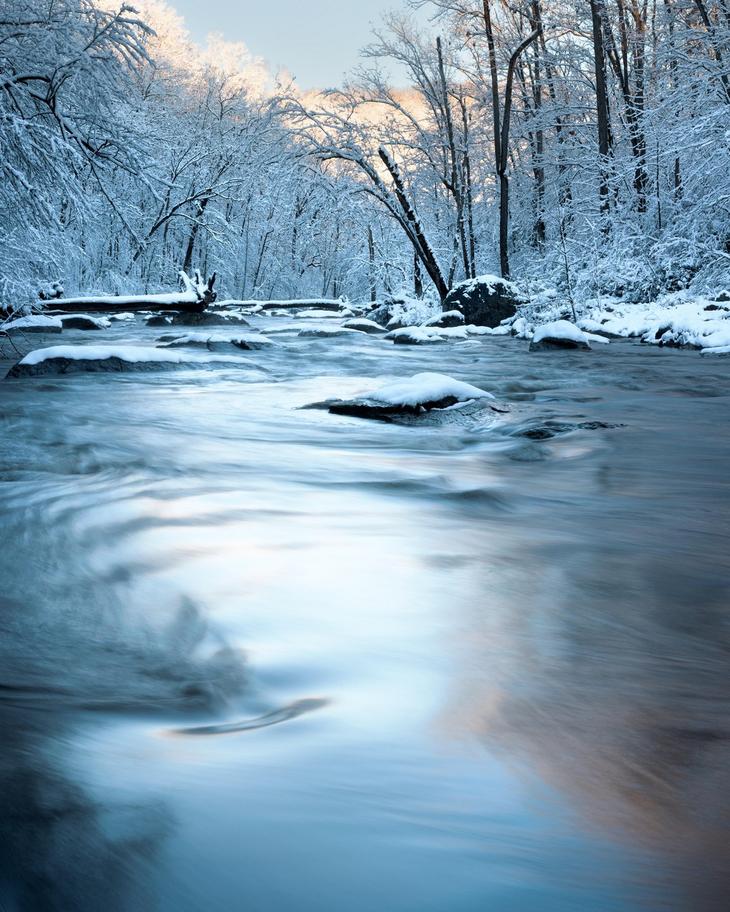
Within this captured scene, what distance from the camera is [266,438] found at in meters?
4.90

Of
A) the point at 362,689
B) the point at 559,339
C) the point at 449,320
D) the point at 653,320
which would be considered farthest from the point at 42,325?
the point at 362,689

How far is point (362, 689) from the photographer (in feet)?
4.70

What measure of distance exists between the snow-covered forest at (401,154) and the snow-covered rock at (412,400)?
4.14 meters

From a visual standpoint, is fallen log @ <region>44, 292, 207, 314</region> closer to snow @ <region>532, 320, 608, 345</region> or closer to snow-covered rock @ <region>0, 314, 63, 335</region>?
snow-covered rock @ <region>0, 314, 63, 335</region>

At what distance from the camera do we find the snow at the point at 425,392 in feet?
18.3

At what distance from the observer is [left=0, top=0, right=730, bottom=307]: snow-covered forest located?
30.3ft

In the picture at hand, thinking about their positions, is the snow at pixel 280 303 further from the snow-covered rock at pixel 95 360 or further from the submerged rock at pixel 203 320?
the snow-covered rock at pixel 95 360

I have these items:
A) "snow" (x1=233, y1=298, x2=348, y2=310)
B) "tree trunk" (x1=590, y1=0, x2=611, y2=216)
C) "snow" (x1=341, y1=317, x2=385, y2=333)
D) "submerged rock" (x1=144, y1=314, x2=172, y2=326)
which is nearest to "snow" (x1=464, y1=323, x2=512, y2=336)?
"snow" (x1=341, y1=317, x2=385, y2=333)

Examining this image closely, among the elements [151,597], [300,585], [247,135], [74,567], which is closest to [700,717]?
[300,585]

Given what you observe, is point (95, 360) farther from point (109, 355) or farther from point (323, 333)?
point (323, 333)

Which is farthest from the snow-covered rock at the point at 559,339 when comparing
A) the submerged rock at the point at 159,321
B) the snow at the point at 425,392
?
the submerged rock at the point at 159,321

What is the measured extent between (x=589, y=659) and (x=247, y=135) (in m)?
35.2

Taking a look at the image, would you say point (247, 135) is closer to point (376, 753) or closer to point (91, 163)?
point (91, 163)

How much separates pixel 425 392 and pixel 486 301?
11.6 metres
